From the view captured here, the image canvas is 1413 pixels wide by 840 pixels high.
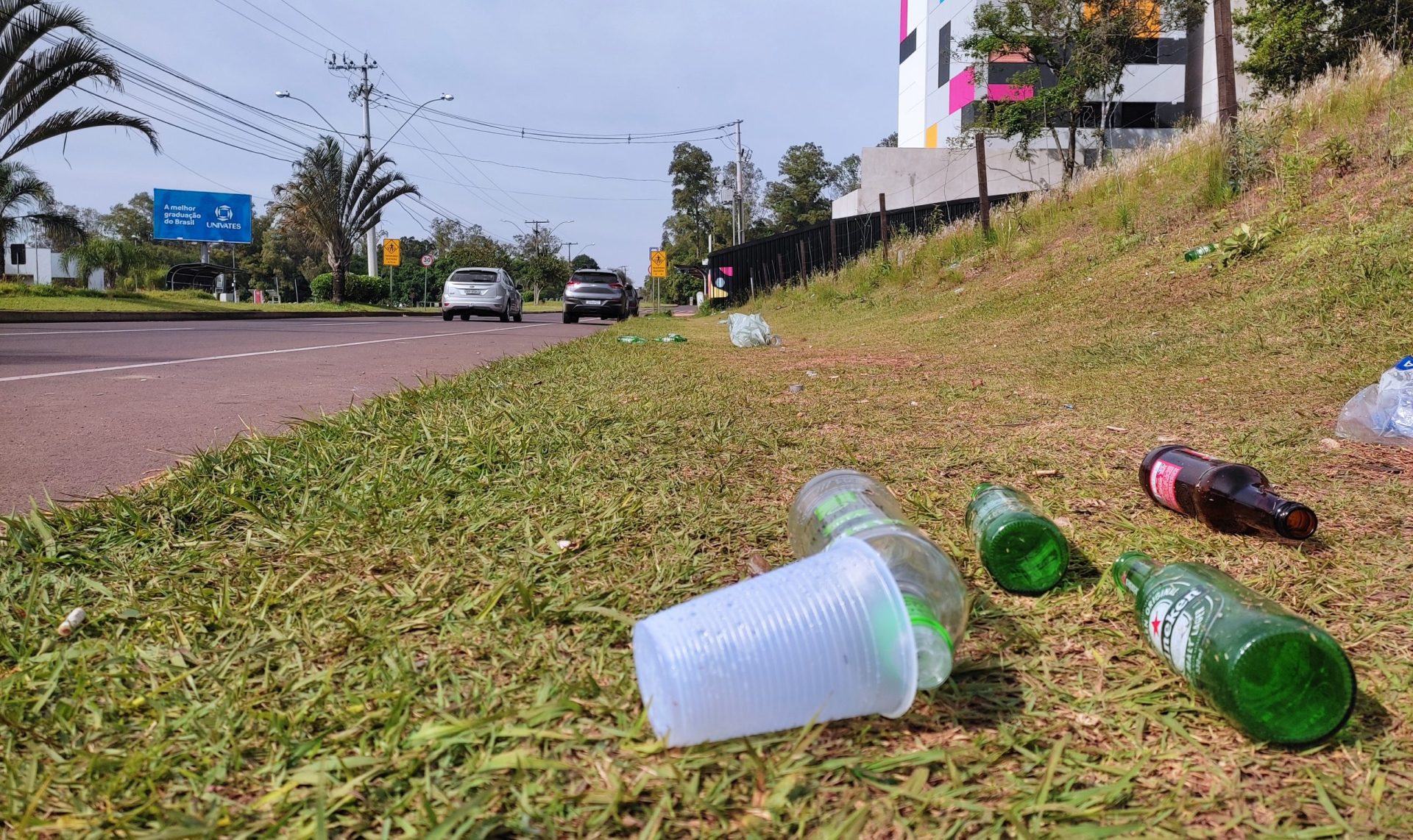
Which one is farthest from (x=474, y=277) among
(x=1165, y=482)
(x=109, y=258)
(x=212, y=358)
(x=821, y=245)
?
(x=109, y=258)

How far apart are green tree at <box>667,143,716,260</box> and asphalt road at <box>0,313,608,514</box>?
6944cm

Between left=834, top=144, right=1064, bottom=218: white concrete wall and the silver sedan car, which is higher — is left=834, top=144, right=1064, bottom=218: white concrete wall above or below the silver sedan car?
above

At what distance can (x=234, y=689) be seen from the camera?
56.4 inches

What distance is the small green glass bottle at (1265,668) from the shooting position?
1.27 metres

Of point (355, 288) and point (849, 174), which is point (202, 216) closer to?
point (355, 288)

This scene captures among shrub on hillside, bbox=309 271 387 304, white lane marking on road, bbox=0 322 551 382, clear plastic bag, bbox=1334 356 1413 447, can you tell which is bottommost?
clear plastic bag, bbox=1334 356 1413 447

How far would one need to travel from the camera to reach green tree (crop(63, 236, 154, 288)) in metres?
38.3

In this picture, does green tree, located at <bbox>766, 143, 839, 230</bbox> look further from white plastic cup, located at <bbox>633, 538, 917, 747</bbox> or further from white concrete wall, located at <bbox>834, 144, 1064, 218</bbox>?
white plastic cup, located at <bbox>633, 538, 917, 747</bbox>

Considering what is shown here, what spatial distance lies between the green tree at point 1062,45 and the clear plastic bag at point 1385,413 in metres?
30.6

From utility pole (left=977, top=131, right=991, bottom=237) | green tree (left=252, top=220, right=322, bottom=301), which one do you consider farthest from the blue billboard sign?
utility pole (left=977, top=131, right=991, bottom=237)

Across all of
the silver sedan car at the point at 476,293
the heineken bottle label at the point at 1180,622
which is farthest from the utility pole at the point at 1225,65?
the silver sedan car at the point at 476,293

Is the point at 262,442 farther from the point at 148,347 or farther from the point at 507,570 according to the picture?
the point at 148,347

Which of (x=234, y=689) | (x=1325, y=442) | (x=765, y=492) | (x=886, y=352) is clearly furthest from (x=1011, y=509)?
(x=886, y=352)

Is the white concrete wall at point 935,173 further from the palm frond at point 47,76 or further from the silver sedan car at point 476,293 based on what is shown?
the palm frond at point 47,76
